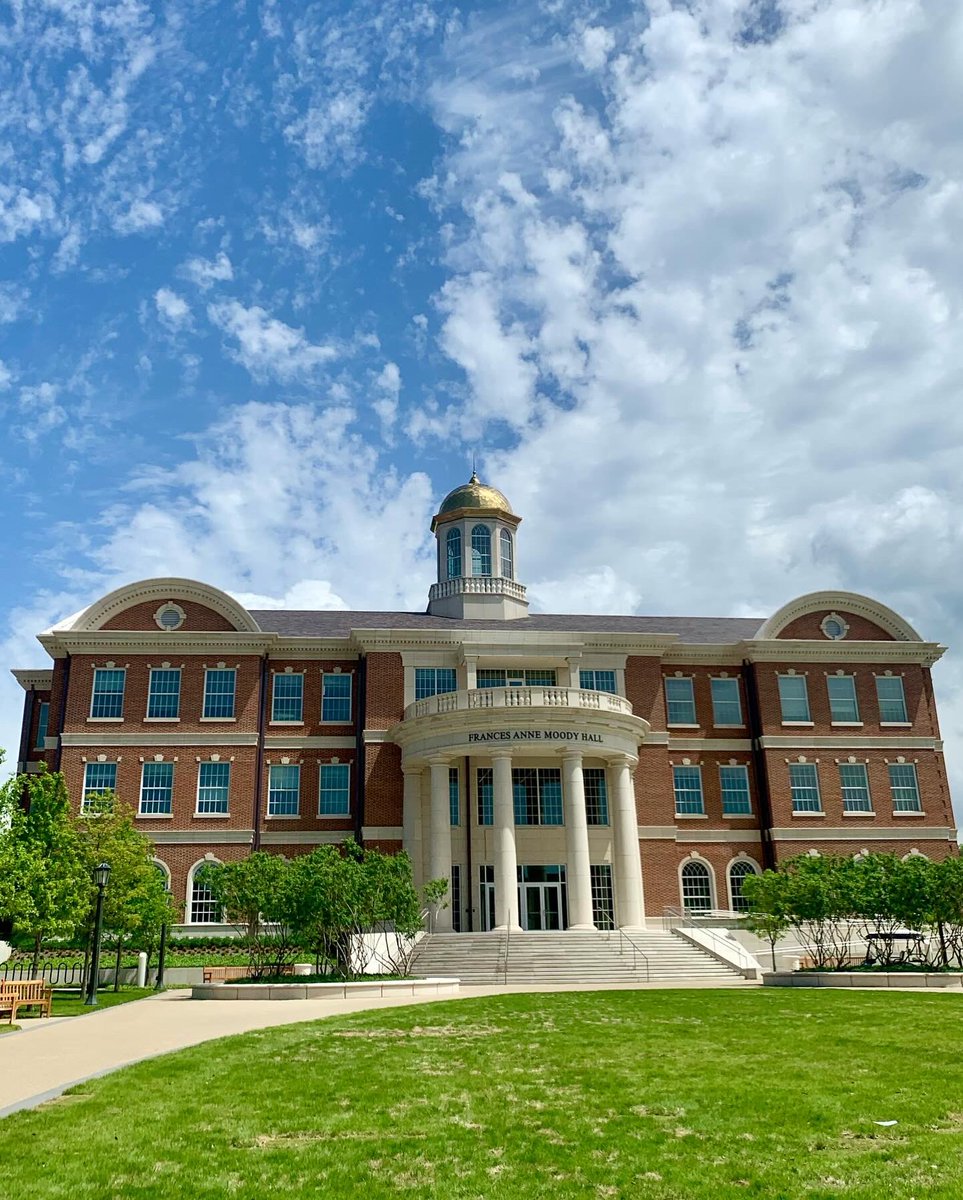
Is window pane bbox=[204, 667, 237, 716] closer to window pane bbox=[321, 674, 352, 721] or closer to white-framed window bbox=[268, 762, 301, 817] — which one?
white-framed window bbox=[268, 762, 301, 817]

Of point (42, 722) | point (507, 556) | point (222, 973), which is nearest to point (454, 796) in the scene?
point (222, 973)

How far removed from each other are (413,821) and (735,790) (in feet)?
46.1

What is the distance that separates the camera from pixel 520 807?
133 feet

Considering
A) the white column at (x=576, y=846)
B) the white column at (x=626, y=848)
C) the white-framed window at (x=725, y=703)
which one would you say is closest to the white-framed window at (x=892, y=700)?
the white-framed window at (x=725, y=703)

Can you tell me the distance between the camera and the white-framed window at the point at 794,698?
4494 cm

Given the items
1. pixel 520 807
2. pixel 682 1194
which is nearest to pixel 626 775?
pixel 520 807

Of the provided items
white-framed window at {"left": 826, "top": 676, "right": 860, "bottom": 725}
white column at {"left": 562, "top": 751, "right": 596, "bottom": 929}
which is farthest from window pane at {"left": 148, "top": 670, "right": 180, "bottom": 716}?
white-framed window at {"left": 826, "top": 676, "right": 860, "bottom": 725}

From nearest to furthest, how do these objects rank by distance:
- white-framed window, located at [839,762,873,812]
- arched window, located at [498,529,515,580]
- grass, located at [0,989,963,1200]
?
grass, located at [0,989,963,1200] → white-framed window, located at [839,762,873,812] → arched window, located at [498,529,515,580]

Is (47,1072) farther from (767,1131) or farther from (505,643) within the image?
(505,643)

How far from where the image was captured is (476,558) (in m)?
48.9

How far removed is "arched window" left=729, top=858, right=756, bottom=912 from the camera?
42.9 metres

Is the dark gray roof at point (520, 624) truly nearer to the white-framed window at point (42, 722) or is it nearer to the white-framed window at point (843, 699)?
the white-framed window at point (843, 699)

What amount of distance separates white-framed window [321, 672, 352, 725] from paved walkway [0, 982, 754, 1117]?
1638cm

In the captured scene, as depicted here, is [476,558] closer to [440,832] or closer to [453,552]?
[453,552]
